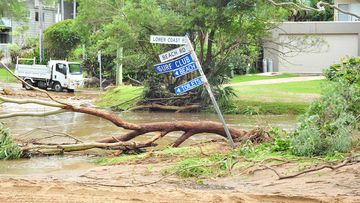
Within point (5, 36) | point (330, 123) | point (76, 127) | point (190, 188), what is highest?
point (5, 36)

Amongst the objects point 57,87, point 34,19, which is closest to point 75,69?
point 57,87

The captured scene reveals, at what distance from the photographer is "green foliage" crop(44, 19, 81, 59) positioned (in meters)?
51.4

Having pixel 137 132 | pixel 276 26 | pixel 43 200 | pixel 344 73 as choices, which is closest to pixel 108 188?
pixel 43 200

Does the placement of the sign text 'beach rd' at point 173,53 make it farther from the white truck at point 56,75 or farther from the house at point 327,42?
the house at point 327,42

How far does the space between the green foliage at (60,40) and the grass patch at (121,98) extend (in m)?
16.1

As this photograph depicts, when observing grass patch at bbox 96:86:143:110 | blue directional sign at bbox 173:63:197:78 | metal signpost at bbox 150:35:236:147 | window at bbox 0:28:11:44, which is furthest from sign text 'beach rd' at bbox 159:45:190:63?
window at bbox 0:28:11:44

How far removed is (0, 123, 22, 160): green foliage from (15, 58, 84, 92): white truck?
2682 centimetres

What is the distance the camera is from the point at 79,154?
15.9 metres

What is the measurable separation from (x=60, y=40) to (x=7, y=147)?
38146 mm

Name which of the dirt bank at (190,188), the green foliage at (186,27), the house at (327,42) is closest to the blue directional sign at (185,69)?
the dirt bank at (190,188)

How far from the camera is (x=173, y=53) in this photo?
13.8 metres

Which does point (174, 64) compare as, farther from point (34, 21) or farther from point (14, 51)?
point (34, 21)

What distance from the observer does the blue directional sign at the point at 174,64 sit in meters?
13.6

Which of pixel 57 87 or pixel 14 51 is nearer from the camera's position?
pixel 57 87
